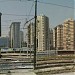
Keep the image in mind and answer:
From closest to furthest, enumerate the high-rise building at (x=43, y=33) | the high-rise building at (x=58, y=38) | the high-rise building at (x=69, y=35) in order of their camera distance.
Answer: the high-rise building at (x=43, y=33), the high-rise building at (x=69, y=35), the high-rise building at (x=58, y=38)

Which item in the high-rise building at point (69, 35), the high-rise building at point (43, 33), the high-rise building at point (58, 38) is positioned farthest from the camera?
the high-rise building at point (58, 38)

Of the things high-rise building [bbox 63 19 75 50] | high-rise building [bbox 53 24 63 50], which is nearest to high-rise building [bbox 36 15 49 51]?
high-rise building [bbox 53 24 63 50]

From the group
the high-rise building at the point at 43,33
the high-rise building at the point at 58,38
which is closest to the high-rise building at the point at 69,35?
the high-rise building at the point at 58,38

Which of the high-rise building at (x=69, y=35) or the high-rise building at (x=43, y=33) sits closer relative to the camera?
the high-rise building at (x=43, y=33)

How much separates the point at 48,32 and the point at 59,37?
27.1 feet

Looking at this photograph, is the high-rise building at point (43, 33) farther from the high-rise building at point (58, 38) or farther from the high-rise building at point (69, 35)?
the high-rise building at point (69, 35)

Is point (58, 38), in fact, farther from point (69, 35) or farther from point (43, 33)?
point (43, 33)

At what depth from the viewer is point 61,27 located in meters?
99.2

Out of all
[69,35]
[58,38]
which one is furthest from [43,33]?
[69,35]

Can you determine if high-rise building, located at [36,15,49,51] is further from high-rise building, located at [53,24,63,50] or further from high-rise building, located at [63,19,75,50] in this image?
high-rise building, located at [63,19,75,50]

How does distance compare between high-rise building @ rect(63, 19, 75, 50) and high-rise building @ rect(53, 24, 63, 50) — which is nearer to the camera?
high-rise building @ rect(63, 19, 75, 50)

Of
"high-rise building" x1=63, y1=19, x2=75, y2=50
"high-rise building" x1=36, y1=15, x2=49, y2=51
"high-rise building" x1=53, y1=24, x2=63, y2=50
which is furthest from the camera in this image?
"high-rise building" x1=53, y1=24, x2=63, y2=50

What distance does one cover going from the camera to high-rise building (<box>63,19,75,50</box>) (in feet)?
299

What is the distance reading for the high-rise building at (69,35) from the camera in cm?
9125
